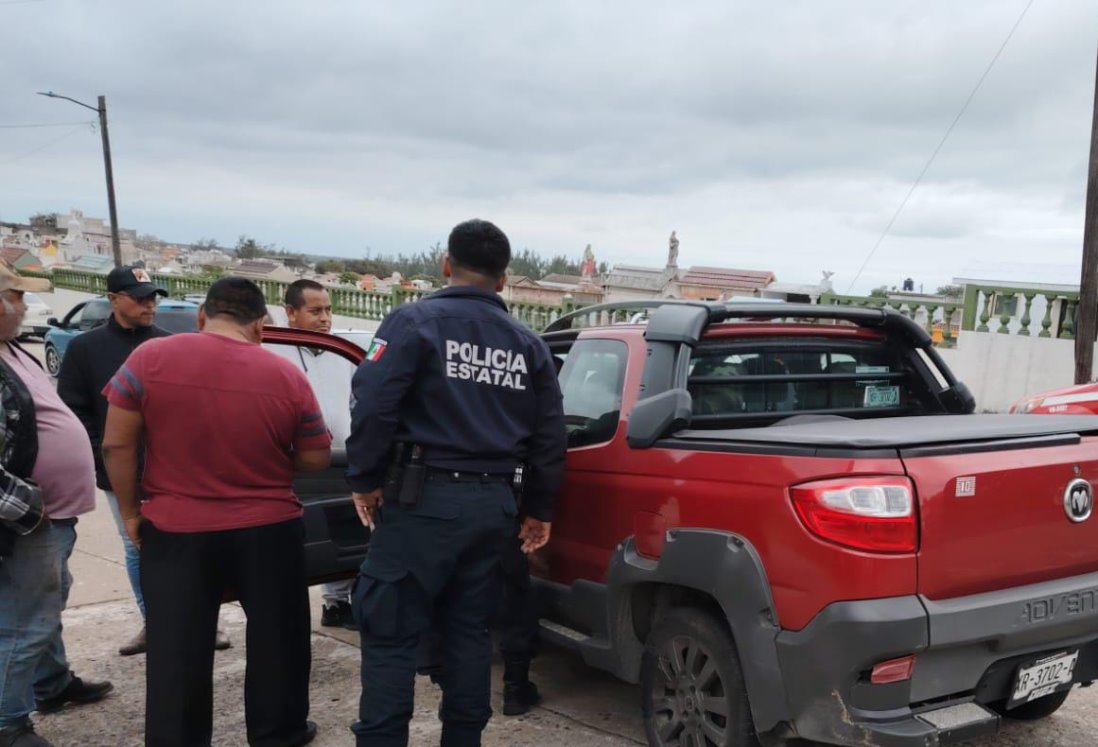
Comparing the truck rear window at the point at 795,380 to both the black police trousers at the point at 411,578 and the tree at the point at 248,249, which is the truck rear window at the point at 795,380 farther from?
the tree at the point at 248,249

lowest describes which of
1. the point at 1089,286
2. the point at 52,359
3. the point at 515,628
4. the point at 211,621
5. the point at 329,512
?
the point at 52,359

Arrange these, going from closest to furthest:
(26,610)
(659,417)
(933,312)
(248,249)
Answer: (659,417), (26,610), (933,312), (248,249)

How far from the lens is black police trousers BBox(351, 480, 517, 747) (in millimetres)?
2740

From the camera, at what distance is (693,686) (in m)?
2.92

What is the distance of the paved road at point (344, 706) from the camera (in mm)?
3494

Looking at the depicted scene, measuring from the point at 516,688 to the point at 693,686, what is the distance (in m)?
1.06

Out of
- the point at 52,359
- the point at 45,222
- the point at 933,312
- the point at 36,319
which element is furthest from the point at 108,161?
the point at 45,222

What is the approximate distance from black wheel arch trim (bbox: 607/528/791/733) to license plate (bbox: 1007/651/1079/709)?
2.45 feet

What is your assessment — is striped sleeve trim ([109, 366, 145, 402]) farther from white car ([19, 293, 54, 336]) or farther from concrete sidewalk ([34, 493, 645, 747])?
white car ([19, 293, 54, 336])

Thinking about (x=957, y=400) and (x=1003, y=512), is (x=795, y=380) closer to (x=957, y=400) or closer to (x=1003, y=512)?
(x=957, y=400)

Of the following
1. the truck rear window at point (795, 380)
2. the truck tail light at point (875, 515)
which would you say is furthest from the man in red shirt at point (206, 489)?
the truck tail light at point (875, 515)

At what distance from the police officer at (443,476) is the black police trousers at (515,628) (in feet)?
1.83

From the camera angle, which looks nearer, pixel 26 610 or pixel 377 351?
pixel 377 351

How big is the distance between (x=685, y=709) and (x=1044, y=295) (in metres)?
10.8
